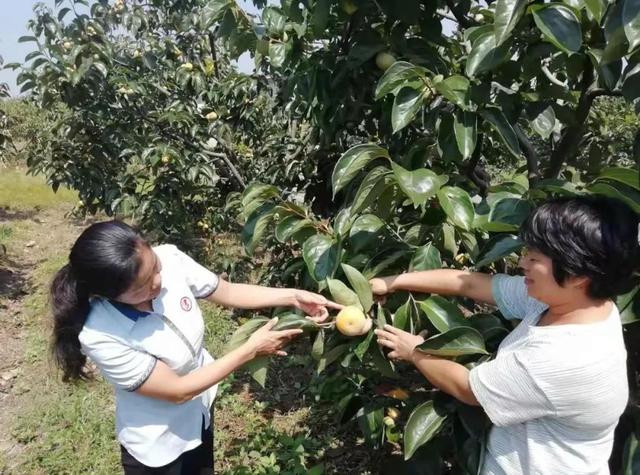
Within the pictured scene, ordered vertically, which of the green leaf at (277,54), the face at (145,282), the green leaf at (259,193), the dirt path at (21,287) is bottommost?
the dirt path at (21,287)

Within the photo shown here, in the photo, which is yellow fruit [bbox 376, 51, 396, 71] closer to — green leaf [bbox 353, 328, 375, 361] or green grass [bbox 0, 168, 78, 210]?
green leaf [bbox 353, 328, 375, 361]

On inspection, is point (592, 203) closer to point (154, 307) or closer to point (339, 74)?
point (339, 74)

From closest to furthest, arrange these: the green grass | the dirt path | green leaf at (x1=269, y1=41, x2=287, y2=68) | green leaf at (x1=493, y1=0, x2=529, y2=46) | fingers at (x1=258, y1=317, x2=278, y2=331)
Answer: green leaf at (x1=493, y1=0, x2=529, y2=46) → fingers at (x1=258, y1=317, x2=278, y2=331) → green leaf at (x1=269, y1=41, x2=287, y2=68) → the dirt path → the green grass

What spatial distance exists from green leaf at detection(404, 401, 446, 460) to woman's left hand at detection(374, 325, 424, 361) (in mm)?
132

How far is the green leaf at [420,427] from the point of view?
3.88 ft

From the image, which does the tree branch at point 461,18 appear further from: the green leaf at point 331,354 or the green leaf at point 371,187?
the green leaf at point 331,354

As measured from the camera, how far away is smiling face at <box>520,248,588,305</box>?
0.96 meters

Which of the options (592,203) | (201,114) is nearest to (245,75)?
(201,114)

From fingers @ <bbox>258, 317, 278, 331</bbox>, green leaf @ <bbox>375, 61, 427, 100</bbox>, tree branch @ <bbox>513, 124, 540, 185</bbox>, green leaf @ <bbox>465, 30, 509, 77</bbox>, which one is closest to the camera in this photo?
green leaf @ <bbox>465, 30, 509, 77</bbox>

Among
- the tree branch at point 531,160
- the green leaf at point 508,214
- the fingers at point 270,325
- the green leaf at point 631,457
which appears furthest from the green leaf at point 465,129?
the green leaf at point 631,457

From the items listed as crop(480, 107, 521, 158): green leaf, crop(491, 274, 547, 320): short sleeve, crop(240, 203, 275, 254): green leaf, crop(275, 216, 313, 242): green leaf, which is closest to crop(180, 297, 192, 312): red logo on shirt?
crop(240, 203, 275, 254): green leaf

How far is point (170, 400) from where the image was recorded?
1422 mm

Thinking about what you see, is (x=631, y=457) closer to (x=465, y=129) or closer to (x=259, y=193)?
(x=465, y=129)

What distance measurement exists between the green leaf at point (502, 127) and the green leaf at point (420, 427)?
1.86ft
